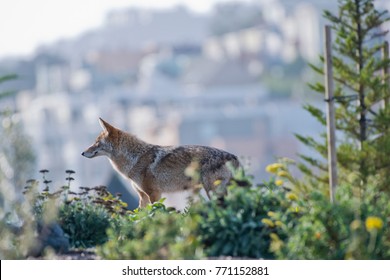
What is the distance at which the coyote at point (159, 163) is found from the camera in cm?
1466

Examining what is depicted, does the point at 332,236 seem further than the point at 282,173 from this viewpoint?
No

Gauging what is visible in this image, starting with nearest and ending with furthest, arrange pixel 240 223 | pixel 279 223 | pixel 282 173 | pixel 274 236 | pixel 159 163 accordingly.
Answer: pixel 274 236
pixel 279 223
pixel 240 223
pixel 282 173
pixel 159 163

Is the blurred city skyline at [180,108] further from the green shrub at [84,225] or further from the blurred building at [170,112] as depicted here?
the green shrub at [84,225]

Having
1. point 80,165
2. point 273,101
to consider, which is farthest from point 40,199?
point 273,101

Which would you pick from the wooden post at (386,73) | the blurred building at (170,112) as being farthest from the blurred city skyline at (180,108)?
the wooden post at (386,73)

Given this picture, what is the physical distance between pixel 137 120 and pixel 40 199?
147 m

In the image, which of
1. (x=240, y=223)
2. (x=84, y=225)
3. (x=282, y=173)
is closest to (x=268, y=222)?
(x=240, y=223)

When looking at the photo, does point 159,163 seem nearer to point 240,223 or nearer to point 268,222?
point 240,223

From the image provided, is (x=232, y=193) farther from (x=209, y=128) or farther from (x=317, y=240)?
(x=209, y=128)

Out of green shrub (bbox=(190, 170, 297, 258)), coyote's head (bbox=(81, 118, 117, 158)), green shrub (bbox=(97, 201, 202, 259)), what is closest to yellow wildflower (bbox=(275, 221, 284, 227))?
green shrub (bbox=(190, 170, 297, 258))

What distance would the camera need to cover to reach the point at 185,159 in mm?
14992

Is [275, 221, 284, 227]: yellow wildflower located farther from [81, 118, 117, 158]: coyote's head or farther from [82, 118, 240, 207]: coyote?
[81, 118, 117, 158]: coyote's head

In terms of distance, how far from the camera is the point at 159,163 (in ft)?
49.8

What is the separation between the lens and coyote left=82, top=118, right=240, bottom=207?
14.7 metres
